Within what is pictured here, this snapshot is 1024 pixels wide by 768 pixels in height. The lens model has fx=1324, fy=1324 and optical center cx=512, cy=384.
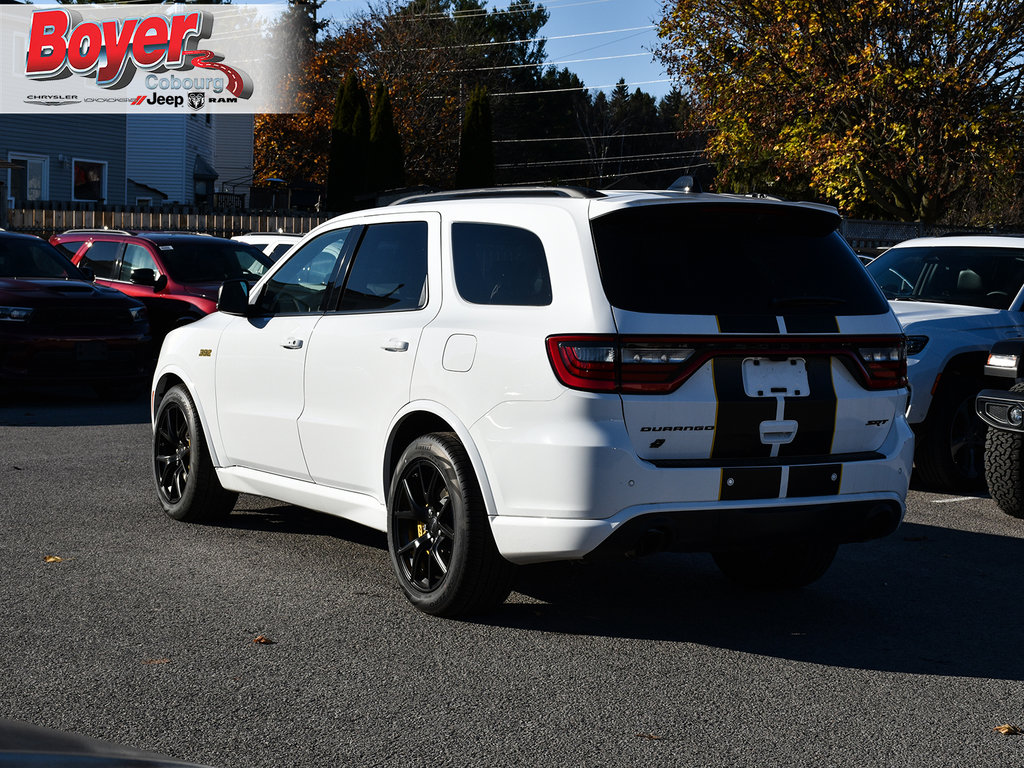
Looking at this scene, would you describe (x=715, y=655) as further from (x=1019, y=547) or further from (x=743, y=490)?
(x=1019, y=547)

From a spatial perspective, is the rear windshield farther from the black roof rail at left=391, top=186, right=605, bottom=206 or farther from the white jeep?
the white jeep

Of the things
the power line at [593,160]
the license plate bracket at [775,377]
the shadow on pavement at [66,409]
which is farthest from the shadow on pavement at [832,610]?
the power line at [593,160]

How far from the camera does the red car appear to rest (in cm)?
1562

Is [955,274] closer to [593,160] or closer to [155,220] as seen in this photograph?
[155,220]

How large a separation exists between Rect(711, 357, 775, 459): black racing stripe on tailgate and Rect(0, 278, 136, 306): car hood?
389 inches

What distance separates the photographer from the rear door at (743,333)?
199 inches

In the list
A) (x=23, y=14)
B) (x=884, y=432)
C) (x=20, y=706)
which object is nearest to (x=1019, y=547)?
(x=884, y=432)

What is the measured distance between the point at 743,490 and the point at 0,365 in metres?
9.91

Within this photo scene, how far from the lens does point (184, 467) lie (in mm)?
7637

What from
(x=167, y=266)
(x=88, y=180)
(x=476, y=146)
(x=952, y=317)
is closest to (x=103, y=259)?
(x=167, y=266)

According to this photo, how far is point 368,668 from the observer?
4.89 meters

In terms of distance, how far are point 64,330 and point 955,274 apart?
8.53m

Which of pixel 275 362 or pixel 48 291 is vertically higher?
pixel 275 362

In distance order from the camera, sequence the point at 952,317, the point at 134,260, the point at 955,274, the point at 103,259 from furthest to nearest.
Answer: the point at 103,259 → the point at 134,260 → the point at 955,274 → the point at 952,317
